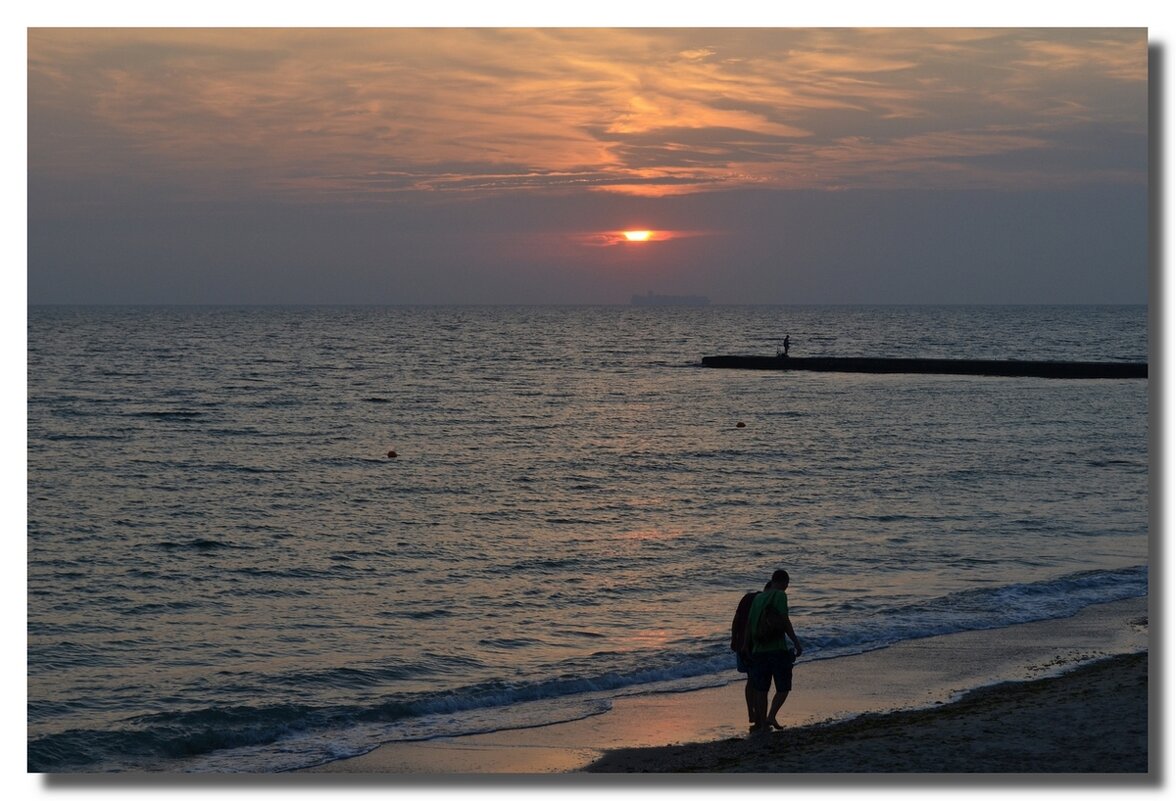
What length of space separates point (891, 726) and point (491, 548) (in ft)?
34.0

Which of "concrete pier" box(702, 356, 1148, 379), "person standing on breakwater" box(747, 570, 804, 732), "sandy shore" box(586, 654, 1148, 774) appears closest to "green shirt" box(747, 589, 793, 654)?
"person standing on breakwater" box(747, 570, 804, 732)

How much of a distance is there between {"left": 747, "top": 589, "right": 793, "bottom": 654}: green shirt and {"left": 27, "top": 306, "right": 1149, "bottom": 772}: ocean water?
2.23m

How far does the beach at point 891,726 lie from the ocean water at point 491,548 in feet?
2.06

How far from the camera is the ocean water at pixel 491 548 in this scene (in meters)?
12.7

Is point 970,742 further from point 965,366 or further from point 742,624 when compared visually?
point 965,366

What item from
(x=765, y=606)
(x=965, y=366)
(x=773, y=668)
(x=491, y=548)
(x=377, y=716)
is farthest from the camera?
(x=965, y=366)

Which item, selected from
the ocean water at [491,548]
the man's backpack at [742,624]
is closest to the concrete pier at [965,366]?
the ocean water at [491,548]

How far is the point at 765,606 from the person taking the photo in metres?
10.4

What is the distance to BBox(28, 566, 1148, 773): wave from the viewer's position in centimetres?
1120

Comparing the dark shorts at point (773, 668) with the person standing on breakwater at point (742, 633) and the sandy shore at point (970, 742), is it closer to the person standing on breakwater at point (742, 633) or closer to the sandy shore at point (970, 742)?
the person standing on breakwater at point (742, 633)

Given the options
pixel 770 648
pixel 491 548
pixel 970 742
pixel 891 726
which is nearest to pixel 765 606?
pixel 770 648

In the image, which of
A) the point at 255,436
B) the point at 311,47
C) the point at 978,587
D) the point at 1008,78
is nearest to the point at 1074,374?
the point at 255,436

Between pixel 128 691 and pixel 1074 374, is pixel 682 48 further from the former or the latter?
pixel 1074 374

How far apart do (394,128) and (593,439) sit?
24853mm
